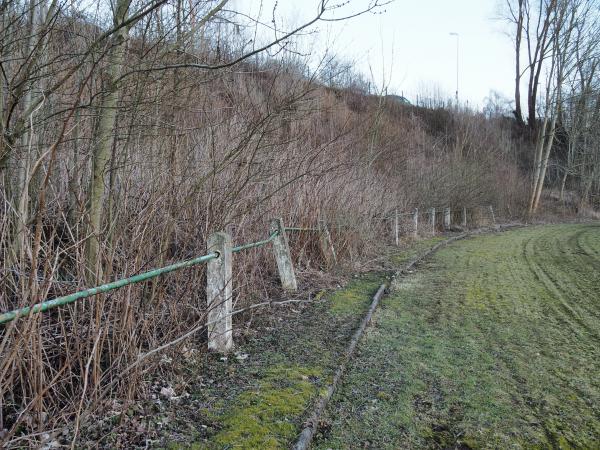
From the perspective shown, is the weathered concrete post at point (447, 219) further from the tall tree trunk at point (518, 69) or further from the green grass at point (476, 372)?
the tall tree trunk at point (518, 69)

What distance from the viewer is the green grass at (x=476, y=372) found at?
3.08 meters

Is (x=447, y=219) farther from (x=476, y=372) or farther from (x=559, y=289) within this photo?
(x=476, y=372)

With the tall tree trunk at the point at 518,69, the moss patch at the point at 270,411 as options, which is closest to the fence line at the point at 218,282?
the moss patch at the point at 270,411

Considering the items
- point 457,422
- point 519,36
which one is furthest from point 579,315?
point 519,36

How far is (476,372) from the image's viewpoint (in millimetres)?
4074

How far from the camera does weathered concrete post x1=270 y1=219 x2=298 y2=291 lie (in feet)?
22.2

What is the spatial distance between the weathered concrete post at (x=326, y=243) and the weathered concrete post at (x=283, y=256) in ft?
6.74

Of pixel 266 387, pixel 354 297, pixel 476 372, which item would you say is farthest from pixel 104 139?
pixel 354 297

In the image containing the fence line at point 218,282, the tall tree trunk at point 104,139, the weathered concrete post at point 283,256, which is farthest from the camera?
the weathered concrete post at point 283,256

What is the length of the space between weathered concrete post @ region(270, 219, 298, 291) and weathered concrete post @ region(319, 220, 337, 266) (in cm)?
205

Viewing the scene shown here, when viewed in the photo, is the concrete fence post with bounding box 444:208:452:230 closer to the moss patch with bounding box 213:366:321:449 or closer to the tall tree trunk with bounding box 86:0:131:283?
the moss patch with bounding box 213:366:321:449

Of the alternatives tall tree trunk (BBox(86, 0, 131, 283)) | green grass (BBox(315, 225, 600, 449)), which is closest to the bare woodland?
tall tree trunk (BBox(86, 0, 131, 283))

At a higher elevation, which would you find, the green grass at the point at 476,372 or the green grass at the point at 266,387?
the green grass at the point at 266,387

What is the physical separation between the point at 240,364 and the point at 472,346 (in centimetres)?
243
